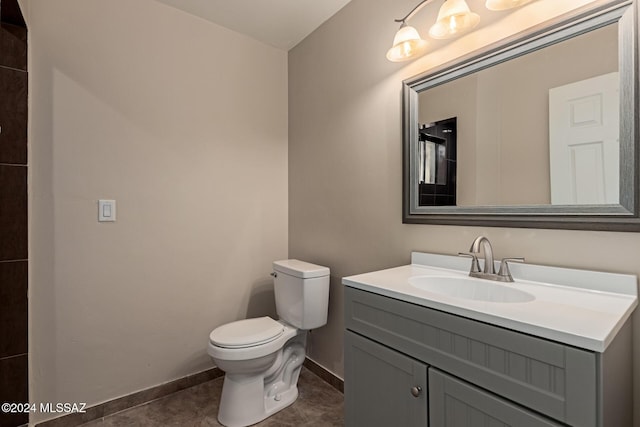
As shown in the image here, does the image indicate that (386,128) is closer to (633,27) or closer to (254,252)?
(633,27)

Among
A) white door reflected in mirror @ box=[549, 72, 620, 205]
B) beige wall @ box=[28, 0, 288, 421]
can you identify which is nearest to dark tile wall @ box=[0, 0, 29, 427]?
beige wall @ box=[28, 0, 288, 421]

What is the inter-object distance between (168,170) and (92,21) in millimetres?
872

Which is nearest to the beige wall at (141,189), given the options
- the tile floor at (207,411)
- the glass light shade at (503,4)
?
the tile floor at (207,411)

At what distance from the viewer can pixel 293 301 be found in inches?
77.7

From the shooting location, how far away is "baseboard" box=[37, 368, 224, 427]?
1.70 m

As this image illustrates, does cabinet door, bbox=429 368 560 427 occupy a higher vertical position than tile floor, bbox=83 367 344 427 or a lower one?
higher

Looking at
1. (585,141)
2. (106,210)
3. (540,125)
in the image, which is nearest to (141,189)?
(106,210)

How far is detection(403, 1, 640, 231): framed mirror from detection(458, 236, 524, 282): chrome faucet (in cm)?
12

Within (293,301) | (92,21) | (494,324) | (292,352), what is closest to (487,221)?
(494,324)

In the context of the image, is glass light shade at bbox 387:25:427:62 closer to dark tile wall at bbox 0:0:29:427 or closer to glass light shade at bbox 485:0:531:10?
glass light shade at bbox 485:0:531:10

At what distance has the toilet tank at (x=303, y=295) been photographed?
1926 mm

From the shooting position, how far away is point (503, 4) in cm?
117

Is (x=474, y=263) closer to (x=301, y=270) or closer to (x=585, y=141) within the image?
(x=585, y=141)

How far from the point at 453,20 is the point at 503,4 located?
205mm
